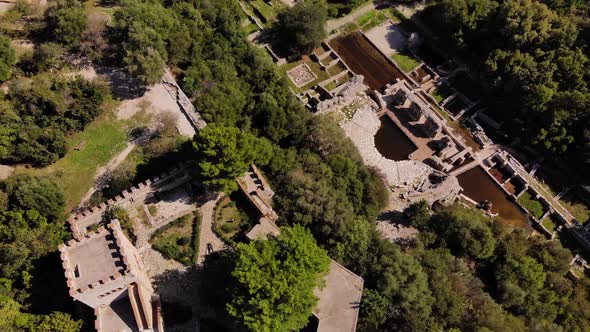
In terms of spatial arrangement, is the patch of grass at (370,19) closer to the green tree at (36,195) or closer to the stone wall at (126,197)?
A: the stone wall at (126,197)

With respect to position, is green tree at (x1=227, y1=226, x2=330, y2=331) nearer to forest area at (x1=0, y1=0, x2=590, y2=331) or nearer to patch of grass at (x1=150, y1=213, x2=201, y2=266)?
forest area at (x1=0, y1=0, x2=590, y2=331)

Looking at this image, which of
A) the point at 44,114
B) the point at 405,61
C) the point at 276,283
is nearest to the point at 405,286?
the point at 276,283

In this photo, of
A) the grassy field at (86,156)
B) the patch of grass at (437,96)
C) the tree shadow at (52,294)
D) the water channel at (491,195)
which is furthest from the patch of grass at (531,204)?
the tree shadow at (52,294)

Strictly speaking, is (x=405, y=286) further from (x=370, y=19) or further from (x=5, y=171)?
(x=370, y=19)

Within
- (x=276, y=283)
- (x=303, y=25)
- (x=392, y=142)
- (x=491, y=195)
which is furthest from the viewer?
(x=303, y=25)

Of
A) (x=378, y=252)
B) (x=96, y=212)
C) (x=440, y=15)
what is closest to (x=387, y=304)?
(x=378, y=252)

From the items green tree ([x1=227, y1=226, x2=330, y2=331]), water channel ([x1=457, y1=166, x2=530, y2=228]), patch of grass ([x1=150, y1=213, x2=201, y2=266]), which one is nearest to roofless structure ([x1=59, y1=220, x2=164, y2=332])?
patch of grass ([x1=150, y1=213, x2=201, y2=266])

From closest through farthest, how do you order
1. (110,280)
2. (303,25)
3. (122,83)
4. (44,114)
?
1. (110,280)
2. (44,114)
3. (122,83)
4. (303,25)
